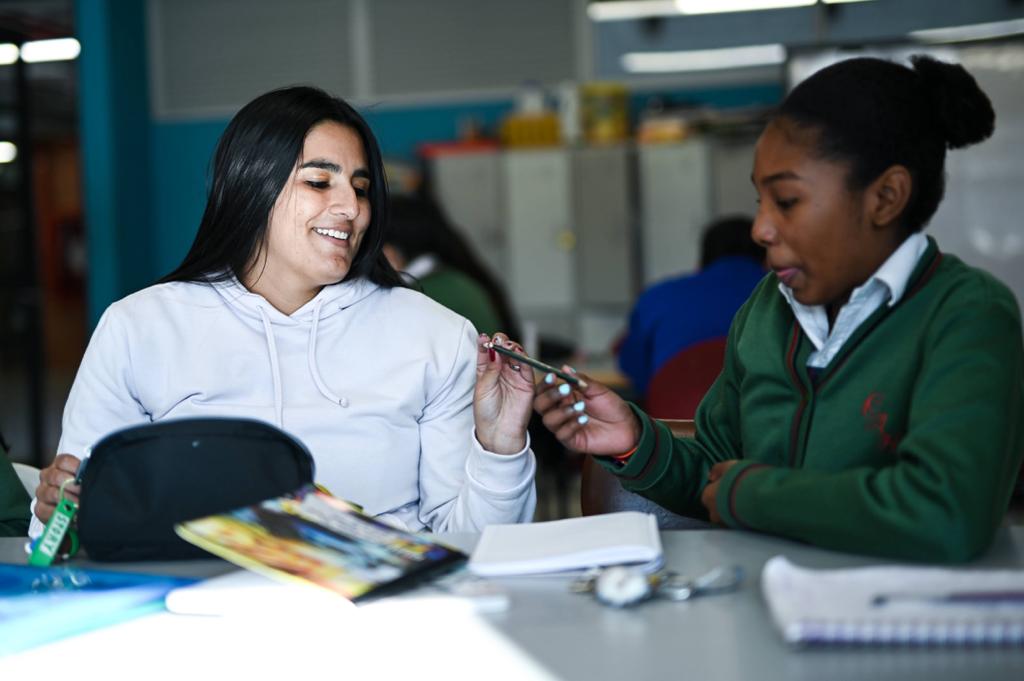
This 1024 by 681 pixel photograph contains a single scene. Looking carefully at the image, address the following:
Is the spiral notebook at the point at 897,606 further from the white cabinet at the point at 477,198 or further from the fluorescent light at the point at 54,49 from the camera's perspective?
the fluorescent light at the point at 54,49

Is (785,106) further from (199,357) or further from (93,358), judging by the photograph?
(93,358)

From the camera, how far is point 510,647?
3.36 ft

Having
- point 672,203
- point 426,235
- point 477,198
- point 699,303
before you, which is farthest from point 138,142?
point 699,303

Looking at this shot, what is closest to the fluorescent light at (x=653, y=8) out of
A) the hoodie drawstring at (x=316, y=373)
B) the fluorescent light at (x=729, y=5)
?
the fluorescent light at (x=729, y=5)

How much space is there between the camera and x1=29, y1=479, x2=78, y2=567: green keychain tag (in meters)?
1.35

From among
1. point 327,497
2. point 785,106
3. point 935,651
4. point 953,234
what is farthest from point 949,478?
point 953,234

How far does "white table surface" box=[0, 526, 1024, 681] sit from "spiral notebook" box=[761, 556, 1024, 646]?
0.05 feet

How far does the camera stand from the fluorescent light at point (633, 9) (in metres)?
7.46

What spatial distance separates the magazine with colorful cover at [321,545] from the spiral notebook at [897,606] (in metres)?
0.39

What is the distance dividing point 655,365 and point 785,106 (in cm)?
216

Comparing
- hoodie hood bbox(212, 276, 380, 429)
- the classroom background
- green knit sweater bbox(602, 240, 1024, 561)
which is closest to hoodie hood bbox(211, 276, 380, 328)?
hoodie hood bbox(212, 276, 380, 429)

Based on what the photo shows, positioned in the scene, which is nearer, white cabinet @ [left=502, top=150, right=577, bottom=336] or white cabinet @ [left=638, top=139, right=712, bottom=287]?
white cabinet @ [left=638, top=139, right=712, bottom=287]

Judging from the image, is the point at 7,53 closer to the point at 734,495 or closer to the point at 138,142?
the point at 138,142

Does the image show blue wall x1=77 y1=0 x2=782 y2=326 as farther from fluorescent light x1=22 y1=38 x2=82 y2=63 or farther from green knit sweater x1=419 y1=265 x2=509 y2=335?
green knit sweater x1=419 y1=265 x2=509 y2=335
